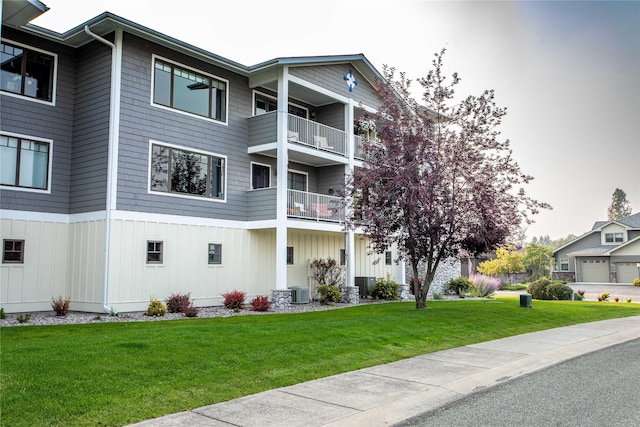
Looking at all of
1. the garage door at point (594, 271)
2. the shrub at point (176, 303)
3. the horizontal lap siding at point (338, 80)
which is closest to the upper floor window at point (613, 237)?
the garage door at point (594, 271)

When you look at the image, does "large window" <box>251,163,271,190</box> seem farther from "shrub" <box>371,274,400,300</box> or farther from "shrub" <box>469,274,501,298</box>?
"shrub" <box>469,274,501,298</box>

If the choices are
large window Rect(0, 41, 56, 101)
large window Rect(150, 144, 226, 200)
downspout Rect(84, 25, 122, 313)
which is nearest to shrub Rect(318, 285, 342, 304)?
large window Rect(150, 144, 226, 200)

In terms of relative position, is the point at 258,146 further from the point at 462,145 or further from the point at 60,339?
the point at 60,339

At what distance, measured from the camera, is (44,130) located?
56.7 feet

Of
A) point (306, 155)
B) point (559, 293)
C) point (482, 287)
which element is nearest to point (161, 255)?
point (306, 155)

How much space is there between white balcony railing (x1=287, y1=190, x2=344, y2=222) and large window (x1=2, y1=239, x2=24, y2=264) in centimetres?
904

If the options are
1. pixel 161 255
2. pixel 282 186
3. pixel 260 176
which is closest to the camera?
pixel 161 255

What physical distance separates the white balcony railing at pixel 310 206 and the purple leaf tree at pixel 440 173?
4499 mm

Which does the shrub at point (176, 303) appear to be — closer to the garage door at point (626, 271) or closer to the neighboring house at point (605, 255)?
the neighboring house at point (605, 255)

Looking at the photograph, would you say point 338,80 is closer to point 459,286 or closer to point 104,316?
point 459,286

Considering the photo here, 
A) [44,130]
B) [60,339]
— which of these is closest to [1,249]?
[44,130]

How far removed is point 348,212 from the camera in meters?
22.4

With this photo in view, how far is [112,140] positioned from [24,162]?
2783 mm

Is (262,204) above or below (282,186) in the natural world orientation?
below
